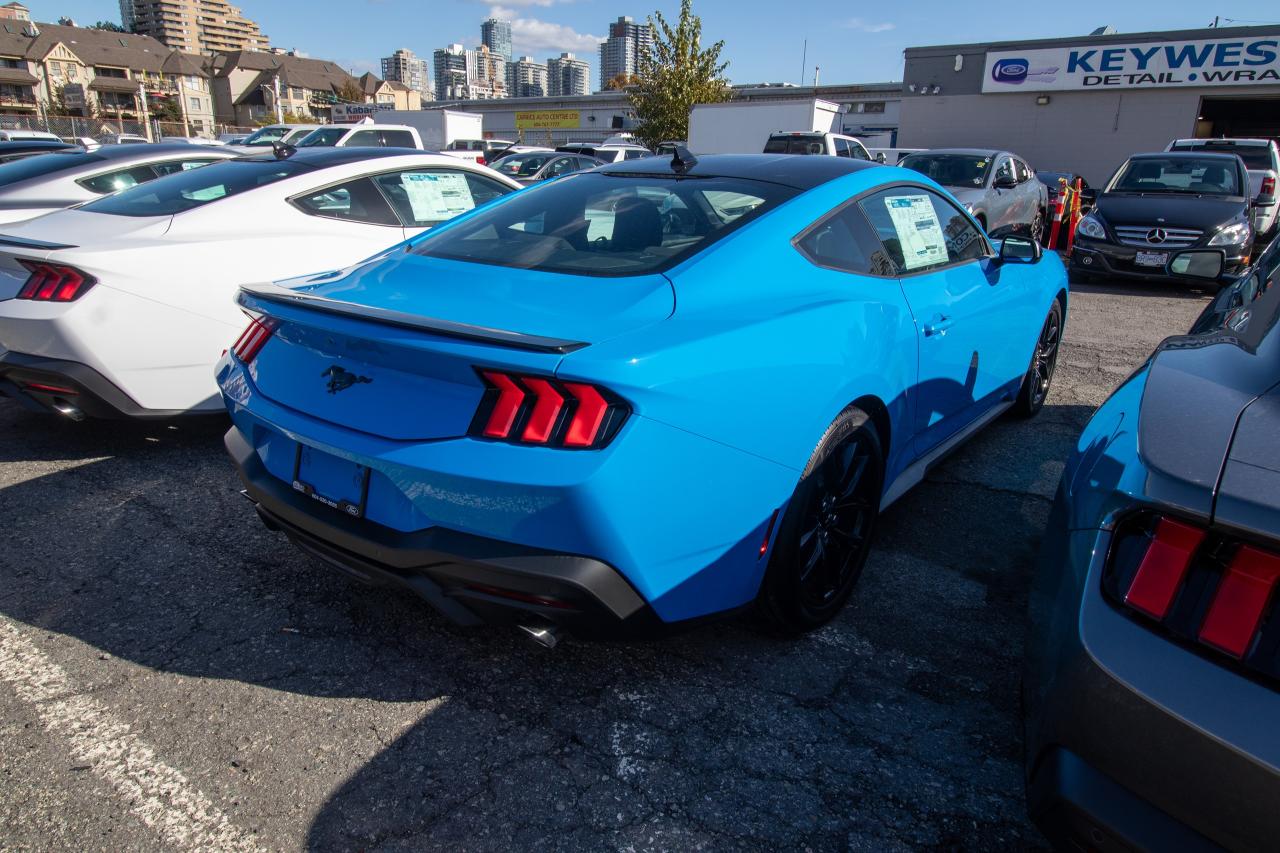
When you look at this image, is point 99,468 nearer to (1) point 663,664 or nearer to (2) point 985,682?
(1) point 663,664

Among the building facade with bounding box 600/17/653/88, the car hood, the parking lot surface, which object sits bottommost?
the parking lot surface

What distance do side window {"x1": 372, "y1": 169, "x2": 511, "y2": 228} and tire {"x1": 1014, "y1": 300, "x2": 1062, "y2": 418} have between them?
3427mm

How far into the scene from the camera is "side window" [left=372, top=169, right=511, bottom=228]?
199 inches

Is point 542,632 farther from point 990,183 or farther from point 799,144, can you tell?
point 799,144

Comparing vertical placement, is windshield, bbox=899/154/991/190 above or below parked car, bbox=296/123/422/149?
below

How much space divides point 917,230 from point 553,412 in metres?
2.12

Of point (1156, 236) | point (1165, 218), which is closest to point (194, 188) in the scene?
point (1156, 236)

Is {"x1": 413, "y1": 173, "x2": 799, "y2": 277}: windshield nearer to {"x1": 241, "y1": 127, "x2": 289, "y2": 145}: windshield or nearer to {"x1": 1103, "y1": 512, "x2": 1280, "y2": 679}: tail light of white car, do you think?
{"x1": 1103, "y1": 512, "x2": 1280, "y2": 679}: tail light of white car

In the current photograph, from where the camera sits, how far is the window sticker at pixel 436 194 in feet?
16.9

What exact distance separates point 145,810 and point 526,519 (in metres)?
1.19

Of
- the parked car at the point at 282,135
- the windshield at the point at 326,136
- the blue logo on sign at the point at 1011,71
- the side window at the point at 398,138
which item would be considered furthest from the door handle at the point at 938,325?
the blue logo on sign at the point at 1011,71

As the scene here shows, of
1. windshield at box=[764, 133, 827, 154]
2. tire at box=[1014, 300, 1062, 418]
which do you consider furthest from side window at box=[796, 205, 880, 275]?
windshield at box=[764, 133, 827, 154]

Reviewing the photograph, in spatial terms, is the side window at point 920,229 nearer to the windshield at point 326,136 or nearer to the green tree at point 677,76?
the windshield at point 326,136

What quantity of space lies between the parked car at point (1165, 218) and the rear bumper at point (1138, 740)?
356 inches
